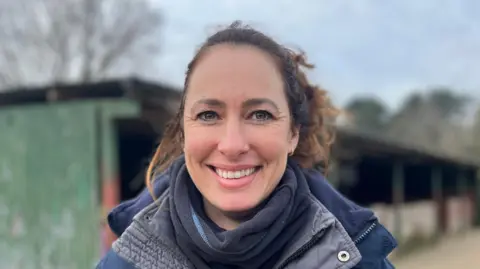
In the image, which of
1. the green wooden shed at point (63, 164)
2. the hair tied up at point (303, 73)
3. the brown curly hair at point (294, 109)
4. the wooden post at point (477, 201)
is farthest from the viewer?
the wooden post at point (477, 201)

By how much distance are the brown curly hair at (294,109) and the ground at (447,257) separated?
A: 11.2 m

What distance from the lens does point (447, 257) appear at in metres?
14.9

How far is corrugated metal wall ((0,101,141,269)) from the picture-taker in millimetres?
7477

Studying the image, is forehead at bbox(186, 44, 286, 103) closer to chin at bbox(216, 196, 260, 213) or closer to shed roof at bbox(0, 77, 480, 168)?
chin at bbox(216, 196, 260, 213)

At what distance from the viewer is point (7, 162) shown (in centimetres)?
813

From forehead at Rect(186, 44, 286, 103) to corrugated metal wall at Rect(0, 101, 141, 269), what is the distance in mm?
5405

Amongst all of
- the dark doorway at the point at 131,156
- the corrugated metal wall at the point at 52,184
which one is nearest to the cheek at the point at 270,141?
the corrugated metal wall at the point at 52,184

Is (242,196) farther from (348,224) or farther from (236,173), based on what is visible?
(348,224)

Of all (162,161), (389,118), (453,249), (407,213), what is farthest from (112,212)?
(389,118)

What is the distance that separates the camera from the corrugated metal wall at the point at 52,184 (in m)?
7.48

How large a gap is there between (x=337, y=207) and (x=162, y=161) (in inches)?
25.6

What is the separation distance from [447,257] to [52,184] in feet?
33.9

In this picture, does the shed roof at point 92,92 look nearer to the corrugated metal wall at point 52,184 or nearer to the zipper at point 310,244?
the corrugated metal wall at point 52,184

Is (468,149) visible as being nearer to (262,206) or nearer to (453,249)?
(453,249)
